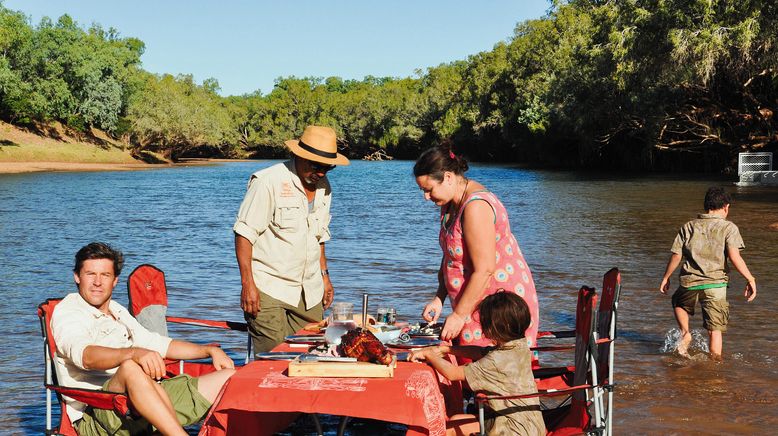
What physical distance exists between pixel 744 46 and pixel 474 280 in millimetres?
29910

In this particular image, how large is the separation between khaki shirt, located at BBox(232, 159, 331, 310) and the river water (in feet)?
6.62

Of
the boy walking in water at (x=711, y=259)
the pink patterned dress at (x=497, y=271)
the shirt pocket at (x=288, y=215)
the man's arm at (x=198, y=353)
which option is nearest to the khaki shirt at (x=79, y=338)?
the man's arm at (x=198, y=353)

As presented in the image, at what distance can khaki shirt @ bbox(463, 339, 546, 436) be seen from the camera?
189 inches

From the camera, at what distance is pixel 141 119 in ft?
269

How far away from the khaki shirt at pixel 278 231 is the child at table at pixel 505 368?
174 cm

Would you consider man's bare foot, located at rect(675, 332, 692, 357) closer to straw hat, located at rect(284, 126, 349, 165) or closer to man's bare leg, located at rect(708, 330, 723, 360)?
man's bare leg, located at rect(708, 330, 723, 360)

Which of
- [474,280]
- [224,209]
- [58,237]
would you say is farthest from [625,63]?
[474,280]

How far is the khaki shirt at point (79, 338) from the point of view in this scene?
4.92m

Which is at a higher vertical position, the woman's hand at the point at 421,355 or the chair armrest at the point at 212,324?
the woman's hand at the point at 421,355

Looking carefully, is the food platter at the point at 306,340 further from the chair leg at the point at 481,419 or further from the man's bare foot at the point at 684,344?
the man's bare foot at the point at 684,344

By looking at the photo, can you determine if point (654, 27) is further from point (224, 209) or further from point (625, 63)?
point (224, 209)

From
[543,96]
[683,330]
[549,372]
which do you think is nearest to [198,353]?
[549,372]

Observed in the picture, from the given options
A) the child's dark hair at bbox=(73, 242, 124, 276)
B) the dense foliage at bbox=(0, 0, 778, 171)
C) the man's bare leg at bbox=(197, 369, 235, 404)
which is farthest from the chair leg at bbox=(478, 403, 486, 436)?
the dense foliage at bbox=(0, 0, 778, 171)

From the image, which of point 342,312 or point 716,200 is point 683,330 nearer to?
point 716,200
